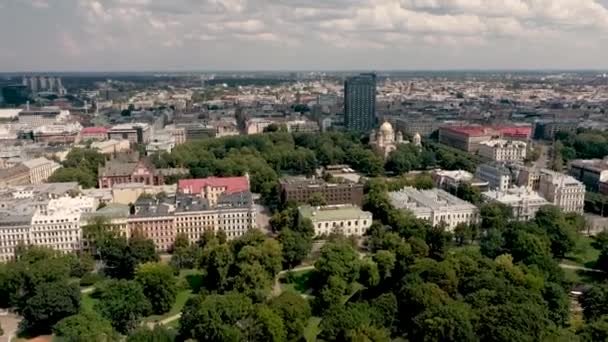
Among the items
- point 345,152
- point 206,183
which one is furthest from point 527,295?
point 345,152

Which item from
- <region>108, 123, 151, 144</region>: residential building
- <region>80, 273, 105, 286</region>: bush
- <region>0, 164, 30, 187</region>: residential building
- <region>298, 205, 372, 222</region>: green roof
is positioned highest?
<region>108, 123, 151, 144</region>: residential building

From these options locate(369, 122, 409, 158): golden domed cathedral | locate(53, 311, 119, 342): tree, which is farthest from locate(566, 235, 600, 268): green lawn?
locate(369, 122, 409, 158): golden domed cathedral

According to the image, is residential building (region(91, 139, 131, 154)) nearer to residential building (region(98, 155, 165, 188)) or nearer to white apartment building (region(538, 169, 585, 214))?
residential building (region(98, 155, 165, 188))

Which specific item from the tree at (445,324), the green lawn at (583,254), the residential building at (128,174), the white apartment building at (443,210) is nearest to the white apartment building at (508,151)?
the white apartment building at (443,210)

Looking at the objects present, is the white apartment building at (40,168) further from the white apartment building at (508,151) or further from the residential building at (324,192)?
the white apartment building at (508,151)

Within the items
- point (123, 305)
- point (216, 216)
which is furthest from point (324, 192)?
point (123, 305)

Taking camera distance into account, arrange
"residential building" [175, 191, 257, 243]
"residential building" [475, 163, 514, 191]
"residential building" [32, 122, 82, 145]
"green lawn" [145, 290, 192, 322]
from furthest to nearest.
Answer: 1. "residential building" [32, 122, 82, 145]
2. "residential building" [475, 163, 514, 191]
3. "residential building" [175, 191, 257, 243]
4. "green lawn" [145, 290, 192, 322]

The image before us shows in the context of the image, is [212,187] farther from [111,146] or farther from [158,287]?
→ [111,146]

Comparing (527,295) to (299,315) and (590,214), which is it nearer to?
(299,315)
